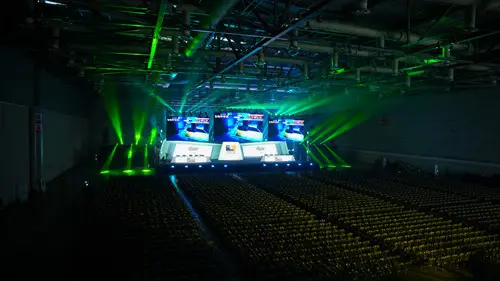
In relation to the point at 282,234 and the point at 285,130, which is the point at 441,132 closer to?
the point at 285,130

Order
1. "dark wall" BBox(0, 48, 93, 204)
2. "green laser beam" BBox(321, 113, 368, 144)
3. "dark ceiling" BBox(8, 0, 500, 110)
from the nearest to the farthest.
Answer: "dark ceiling" BBox(8, 0, 500, 110)
"dark wall" BBox(0, 48, 93, 204)
"green laser beam" BBox(321, 113, 368, 144)

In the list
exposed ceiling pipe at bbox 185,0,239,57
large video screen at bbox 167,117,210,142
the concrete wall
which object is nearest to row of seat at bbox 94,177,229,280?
exposed ceiling pipe at bbox 185,0,239,57

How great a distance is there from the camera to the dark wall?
747 centimetres

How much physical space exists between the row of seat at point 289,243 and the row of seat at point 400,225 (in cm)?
42

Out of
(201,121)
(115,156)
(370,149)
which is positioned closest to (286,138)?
(201,121)

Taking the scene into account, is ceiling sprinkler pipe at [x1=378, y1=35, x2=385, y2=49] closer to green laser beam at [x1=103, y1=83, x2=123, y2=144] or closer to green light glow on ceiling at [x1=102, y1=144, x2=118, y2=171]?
green light glow on ceiling at [x1=102, y1=144, x2=118, y2=171]

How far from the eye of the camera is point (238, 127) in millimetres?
12945

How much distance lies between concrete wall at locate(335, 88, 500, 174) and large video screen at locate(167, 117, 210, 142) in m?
9.76

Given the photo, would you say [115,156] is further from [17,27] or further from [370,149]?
[370,149]

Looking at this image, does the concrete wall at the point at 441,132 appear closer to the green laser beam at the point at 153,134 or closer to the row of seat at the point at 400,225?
the row of seat at the point at 400,225

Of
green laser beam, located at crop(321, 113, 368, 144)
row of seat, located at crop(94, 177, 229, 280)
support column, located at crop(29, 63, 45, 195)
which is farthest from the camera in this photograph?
green laser beam, located at crop(321, 113, 368, 144)

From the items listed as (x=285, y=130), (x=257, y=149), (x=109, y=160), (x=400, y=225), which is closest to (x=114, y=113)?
(x=109, y=160)

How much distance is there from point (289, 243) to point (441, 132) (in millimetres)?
12053

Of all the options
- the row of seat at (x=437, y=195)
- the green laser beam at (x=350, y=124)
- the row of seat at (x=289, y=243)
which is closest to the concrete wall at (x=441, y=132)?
the green laser beam at (x=350, y=124)
